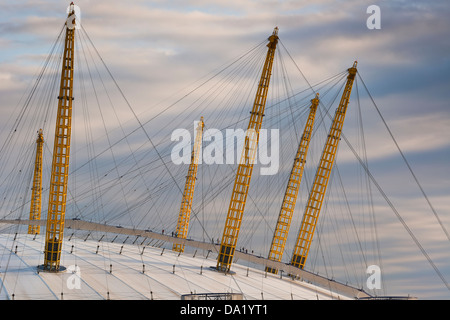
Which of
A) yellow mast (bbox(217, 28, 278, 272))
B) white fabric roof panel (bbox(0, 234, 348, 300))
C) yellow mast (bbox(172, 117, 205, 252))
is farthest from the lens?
yellow mast (bbox(172, 117, 205, 252))

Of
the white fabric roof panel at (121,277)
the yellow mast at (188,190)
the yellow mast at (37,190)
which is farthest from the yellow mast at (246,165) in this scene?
the yellow mast at (37,190)

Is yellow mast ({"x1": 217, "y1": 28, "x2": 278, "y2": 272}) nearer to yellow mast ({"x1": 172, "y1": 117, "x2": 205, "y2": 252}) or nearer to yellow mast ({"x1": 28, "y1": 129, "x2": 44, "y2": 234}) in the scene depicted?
yellow mast ({"x1": 172, "y1": 117, "x2": 205, "y2": 252})

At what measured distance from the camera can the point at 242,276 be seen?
318 feet

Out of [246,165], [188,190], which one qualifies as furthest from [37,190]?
[246,165]

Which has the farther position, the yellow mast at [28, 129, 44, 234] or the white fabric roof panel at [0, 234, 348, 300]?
the yellow mast at [28, 129, 44, 234]

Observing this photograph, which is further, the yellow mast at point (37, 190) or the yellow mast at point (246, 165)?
the yellow mast at point (37, 190)

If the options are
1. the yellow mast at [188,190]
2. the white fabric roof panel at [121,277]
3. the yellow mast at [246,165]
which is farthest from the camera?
the yellow mast at [188,190]

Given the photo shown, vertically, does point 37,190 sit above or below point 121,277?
above

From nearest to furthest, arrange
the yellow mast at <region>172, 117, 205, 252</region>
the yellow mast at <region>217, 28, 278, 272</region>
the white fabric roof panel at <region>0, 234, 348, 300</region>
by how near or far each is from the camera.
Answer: the white fabric roof panel at <region>0, 234, 348, 300</region>
the yellow mast at <region>217, 28, 278, 272</region>
the yellow mast at <region>172, 117, 205, 252</region>

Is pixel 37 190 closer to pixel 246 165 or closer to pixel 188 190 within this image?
pixel 188 190

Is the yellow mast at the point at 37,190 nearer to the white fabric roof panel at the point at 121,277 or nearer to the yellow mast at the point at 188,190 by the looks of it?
the yellow mast at the point at 188,190

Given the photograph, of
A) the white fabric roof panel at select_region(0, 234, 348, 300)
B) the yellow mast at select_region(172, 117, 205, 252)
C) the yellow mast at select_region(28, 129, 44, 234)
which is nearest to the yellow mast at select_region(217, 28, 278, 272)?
the white fabric roof panel at select_region(0, 234, 348, 300)
